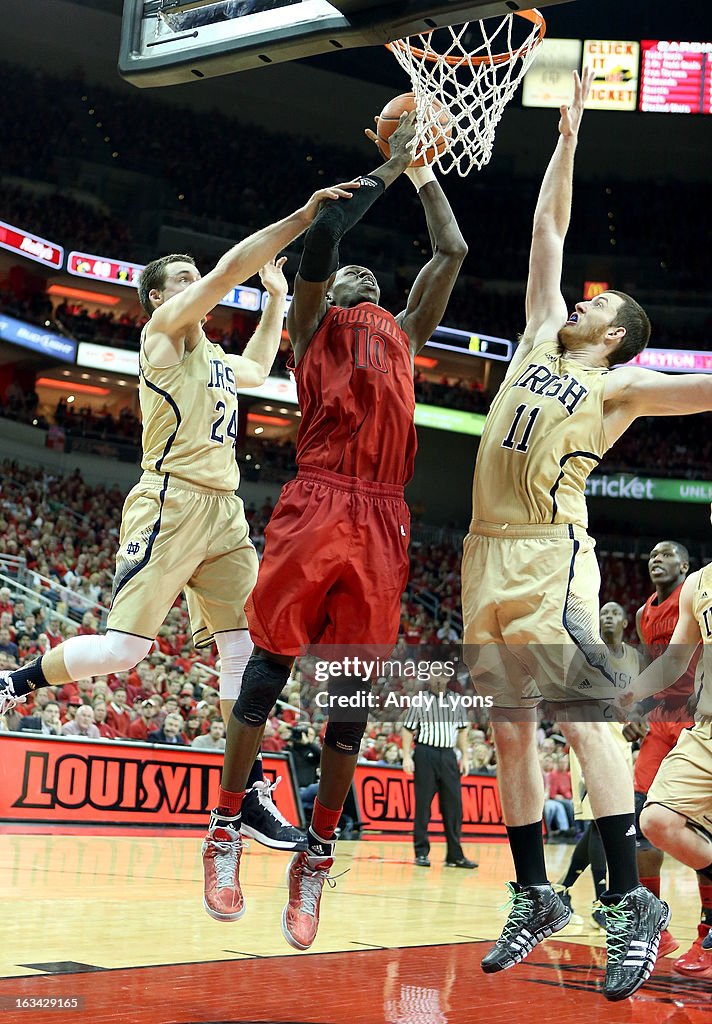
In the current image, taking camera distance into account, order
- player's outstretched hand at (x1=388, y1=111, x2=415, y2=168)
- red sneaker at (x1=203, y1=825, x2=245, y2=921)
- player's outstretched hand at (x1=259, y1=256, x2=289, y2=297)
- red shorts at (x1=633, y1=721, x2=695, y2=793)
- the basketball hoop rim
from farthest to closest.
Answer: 1. red shorts at (x1=633, y1=721, x2=695, y2=793)
2. player's outstretched hand at (x1=259, y1=256, x2=289, y2=297)
3. the basketball hoop rim
4. player's outstretched hand at (x1=388, y1=111, x2=415, y2=168)
5. red sneaker at (x1=203, y1=825, x2=245, y2=921)

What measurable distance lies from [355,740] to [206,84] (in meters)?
27.0

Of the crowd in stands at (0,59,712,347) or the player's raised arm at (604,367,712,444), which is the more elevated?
the crowd in stands at (0,59,712,347)

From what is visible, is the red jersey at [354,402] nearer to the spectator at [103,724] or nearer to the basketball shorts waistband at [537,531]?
the basketball shorts waistband at [537,531]

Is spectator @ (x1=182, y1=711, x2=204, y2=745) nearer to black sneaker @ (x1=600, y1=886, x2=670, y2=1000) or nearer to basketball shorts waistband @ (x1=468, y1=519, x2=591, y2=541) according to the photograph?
basketball shorts waistband @ (x1=468, y1=519, x2=591, y2=541)

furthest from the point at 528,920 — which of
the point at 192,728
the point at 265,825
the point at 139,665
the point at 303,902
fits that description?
the point at 139,665

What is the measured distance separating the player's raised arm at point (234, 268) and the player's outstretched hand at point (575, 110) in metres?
1.12

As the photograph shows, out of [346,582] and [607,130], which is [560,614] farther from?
[607,130]

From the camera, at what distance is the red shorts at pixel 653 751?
7152 mm

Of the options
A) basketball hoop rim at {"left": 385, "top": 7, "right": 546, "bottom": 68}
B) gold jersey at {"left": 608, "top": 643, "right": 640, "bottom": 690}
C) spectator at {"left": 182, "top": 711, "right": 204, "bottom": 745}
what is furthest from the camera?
spectator at {"left": 182, "top": 711, "right": 204, "bottom": 745}

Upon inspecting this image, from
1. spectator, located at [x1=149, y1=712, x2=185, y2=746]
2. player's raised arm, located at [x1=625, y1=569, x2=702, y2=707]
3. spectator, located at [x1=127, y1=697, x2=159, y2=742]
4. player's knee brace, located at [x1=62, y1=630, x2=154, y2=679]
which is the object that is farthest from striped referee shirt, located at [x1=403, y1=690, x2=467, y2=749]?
player's knee brace, located at [x1=62, y1=630, x2=154, y2=679]

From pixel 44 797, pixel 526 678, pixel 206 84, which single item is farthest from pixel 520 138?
pixel 526 678

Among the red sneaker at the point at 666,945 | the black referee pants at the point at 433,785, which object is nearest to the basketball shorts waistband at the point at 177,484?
the red sneaker at the point at 666,945

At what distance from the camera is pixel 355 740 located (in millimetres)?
4516

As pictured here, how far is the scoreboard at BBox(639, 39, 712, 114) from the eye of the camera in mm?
24469
